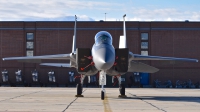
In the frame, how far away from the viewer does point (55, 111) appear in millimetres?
13445

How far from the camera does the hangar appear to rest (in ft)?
152

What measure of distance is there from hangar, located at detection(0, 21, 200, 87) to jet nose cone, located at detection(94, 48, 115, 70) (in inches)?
1102

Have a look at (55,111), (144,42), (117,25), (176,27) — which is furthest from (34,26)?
(55,111)

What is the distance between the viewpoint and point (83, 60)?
19922 mm

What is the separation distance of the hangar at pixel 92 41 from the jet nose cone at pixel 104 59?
28.0 metres

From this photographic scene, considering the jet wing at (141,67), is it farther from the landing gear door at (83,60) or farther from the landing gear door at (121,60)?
the landing gear door at (83,60)

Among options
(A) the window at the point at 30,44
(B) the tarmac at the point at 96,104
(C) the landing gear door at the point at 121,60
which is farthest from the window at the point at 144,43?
(C) the landing gear door at the point at 121,60

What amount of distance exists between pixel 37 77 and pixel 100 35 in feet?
83.6

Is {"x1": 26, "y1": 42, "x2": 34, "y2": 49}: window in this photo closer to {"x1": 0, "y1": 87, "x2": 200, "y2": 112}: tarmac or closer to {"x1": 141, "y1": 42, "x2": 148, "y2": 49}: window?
{"x1": 141, "y1": 42, "x2": 148, "y2": 49}: window

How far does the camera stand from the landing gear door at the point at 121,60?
19625 millimetres

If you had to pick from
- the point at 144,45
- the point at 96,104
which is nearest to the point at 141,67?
the point at 96,104

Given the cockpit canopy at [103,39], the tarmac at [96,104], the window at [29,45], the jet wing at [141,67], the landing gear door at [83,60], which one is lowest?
the tarmac at [96,104]

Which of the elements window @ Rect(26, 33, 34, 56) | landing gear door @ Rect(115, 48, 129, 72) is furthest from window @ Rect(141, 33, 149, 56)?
landing gear door @ Rect(115, 48, 129, 72)

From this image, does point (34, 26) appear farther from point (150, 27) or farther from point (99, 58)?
point (99, 58)
